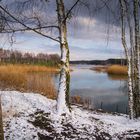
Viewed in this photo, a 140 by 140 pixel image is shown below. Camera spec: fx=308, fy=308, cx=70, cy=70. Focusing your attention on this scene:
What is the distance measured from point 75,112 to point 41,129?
74.1 inches

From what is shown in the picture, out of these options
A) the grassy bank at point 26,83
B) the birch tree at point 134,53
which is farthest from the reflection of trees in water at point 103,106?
the birch tree at point 134,53

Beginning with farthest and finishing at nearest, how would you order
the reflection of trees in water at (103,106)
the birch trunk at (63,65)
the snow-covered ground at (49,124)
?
the reflection of trees in water at (103,106) < the birch trunk at (63,65) < the snow-covered ground at (49,124)

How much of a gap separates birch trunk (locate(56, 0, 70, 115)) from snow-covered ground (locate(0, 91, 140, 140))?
28 centimetres

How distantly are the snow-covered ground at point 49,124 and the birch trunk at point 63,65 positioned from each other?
11.0 inches

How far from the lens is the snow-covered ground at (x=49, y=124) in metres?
6.92

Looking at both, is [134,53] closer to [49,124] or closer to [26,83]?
[49,124]

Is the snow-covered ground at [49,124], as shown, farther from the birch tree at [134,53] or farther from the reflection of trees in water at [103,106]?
the reflection of trees in water at [103,106]

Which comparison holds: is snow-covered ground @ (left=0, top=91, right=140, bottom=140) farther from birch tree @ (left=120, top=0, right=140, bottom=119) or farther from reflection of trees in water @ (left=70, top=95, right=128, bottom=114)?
reflection of trees in water @ (left=70, top=95, right=128, bottom=114)

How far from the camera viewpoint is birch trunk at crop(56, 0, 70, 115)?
8.42m

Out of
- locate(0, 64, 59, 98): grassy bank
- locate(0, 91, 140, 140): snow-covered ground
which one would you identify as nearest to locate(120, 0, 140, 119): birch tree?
locate(0, 91, 140, 140): snow-covered ground

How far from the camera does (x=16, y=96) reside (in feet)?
29.9

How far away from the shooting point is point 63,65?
843cm

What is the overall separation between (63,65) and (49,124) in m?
1.75

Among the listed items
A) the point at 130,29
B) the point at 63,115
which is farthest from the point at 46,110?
the point at 130,29
